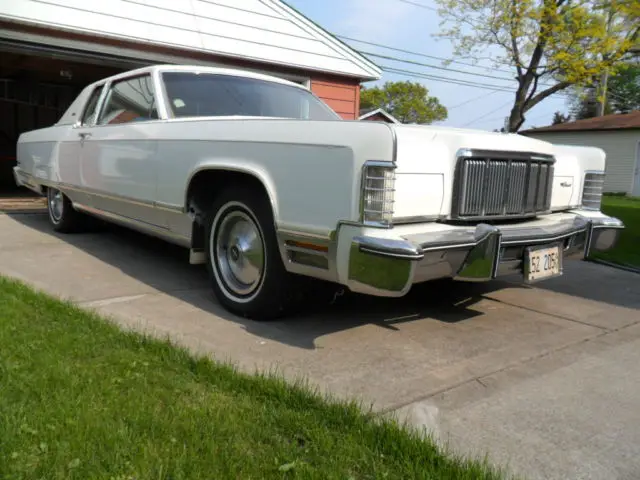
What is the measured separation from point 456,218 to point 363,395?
1.18m

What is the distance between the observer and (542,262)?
360cm

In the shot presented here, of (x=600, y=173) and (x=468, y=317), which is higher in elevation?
(x=600, y=173)

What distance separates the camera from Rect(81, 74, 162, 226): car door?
4.57 m

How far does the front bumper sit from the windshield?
207 centimetres

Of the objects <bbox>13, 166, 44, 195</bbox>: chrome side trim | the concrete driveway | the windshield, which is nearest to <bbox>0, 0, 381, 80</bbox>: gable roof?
<bbox>13, 166, 44, 195</bbox>: chrome side trim

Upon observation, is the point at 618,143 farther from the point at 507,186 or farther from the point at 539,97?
the point at 507,186

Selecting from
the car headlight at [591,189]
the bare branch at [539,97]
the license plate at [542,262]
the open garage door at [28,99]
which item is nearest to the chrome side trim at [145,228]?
the license plate at [542,262]

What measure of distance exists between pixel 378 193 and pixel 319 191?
361mm

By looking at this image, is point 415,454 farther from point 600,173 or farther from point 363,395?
point 600,173

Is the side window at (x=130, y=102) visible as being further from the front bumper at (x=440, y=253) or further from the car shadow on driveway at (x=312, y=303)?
the front bumper at (x=440, y=253)

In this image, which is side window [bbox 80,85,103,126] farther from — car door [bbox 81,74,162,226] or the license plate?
the license plate

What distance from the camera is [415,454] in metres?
2.18

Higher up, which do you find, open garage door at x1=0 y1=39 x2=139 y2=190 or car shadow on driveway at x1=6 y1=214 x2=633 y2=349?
open garage door at x1=0 y1=39 x2=139 y2=190

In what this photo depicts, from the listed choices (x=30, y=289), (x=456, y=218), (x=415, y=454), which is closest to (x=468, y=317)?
(x=456, y=218)
